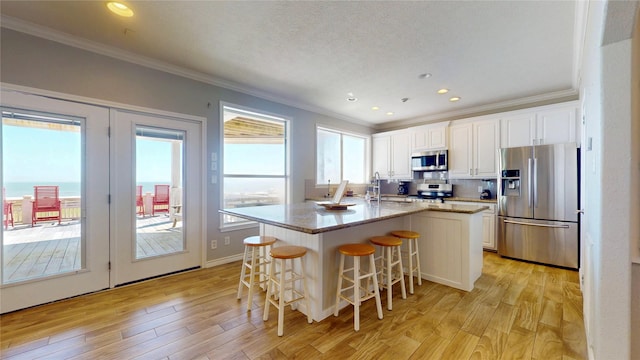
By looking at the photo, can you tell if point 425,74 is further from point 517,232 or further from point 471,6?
point 517,232

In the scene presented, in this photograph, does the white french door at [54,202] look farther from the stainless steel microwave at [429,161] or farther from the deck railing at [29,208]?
the stainless steel microwave at [429,161]

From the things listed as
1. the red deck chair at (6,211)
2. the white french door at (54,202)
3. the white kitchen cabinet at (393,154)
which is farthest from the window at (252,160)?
the white kitchen cabinet at (393,154)

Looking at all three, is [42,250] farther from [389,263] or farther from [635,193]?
[635,193]

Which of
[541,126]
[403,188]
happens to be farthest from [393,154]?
[541,126]

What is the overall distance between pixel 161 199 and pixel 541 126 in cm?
558

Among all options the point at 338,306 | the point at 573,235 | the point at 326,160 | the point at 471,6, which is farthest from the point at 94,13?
the point at 573,235

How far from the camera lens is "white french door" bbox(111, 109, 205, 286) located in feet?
9.45

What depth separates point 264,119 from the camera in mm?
4332

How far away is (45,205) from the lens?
2.51 meters

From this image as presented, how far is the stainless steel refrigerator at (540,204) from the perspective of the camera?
11.4 feet

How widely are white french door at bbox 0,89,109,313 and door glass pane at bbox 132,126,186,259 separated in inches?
12.6

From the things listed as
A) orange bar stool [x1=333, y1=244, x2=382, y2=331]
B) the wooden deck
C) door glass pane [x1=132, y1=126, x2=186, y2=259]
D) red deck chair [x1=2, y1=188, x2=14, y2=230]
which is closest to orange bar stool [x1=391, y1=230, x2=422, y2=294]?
orange bar stool [x1=333, y1=244, x2=382, y2=331]

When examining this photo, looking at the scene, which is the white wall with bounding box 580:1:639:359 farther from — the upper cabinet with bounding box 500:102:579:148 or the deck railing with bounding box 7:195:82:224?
the deck railing with bounding box 7:195:82:224

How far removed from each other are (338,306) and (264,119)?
3169 mm
